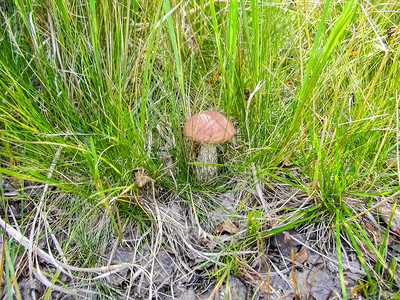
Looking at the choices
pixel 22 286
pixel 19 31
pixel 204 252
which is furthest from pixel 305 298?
pixel 19 31

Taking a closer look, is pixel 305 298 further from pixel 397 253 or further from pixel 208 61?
pixel 208 61

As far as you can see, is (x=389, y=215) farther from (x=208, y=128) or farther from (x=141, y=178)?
(x=141, y=178)

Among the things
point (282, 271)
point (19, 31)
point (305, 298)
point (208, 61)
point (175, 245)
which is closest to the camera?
point (305, 298)

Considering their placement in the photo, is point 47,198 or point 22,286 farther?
point 47,198

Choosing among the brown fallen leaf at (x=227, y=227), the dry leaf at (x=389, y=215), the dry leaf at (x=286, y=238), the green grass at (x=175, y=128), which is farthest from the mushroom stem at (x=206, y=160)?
the dry leaf at (x=389, y=215)

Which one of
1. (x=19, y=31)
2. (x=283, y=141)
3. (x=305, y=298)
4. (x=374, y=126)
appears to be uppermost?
(x=19, y=31)

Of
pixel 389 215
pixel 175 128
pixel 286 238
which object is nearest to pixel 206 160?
pixel 175 128

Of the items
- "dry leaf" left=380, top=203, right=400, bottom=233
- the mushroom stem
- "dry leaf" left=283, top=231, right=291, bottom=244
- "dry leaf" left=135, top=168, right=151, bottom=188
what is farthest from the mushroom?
"dry leaf" left=380, top=203, right=400, bottom=233

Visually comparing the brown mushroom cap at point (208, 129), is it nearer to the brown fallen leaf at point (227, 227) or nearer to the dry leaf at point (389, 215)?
the brown fallen leaf at point (227, 227)
